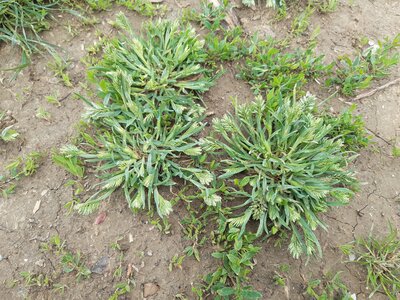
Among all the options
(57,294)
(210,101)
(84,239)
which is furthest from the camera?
(210,101)

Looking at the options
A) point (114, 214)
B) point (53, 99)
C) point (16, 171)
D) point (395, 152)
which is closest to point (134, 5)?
point (53, 99)

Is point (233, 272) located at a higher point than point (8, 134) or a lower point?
lower

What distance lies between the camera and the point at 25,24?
2.92m

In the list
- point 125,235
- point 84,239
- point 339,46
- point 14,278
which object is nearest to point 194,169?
point 125,235

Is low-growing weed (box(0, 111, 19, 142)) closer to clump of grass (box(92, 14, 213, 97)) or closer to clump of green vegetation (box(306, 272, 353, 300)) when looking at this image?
clump of grass (box(92, 14, 213, 97))

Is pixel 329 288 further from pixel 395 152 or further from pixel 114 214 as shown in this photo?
pixel 114 214

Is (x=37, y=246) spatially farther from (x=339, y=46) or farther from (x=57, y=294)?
(x=339, y=46)

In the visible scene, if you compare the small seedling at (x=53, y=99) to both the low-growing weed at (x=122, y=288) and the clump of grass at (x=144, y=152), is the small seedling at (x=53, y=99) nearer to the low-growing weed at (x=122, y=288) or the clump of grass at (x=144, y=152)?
the clump of grass at (x=144, y=152)

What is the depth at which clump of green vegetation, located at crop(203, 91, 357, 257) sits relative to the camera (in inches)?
90.9

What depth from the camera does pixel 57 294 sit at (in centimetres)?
220

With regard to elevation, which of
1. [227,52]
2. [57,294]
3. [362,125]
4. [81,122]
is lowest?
[57,294]

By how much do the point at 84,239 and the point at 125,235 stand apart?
0.93ft

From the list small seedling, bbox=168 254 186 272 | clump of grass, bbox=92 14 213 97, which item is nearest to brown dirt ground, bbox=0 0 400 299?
small seedling, bbox=168 254 186 272

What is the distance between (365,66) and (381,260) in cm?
168
